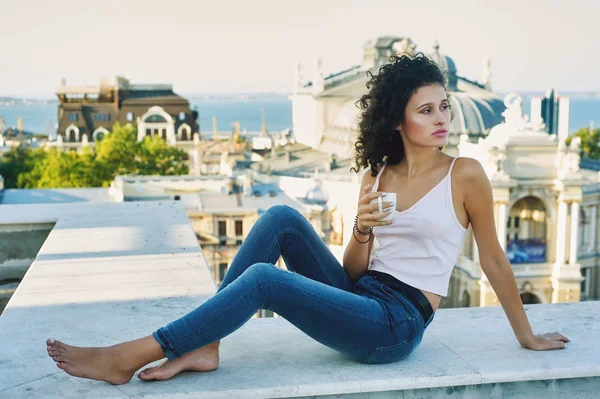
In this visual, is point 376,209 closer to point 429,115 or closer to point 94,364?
point 429,115

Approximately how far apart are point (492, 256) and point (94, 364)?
1662mm

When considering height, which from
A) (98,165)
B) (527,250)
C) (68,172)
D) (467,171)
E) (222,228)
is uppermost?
(467,171)

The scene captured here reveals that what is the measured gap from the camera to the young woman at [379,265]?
341 cm

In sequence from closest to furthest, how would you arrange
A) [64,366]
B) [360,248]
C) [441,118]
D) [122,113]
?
[64,366] < [441,118] < [360,248] < [122,113]

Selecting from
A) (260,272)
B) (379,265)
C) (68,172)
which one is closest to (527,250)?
(68,172)

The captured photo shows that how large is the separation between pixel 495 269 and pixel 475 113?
36.7 metres

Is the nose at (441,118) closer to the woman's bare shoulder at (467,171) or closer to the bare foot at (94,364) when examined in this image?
the woman's bare shoulder at (467,171)

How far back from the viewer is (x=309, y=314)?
3.51 meters

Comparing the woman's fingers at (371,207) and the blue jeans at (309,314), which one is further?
the woman's fingers at (371,207)

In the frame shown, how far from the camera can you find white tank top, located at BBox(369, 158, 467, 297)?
12.4 feet

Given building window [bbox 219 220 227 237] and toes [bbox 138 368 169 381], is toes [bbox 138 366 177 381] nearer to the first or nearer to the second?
toes [bbox 138 368 169 381]

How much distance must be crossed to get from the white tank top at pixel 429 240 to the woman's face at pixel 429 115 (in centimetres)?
14

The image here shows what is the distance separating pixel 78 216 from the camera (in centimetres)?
705

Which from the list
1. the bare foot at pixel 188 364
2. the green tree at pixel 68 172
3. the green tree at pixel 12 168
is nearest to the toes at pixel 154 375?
the bare foot at pixel 188 364
